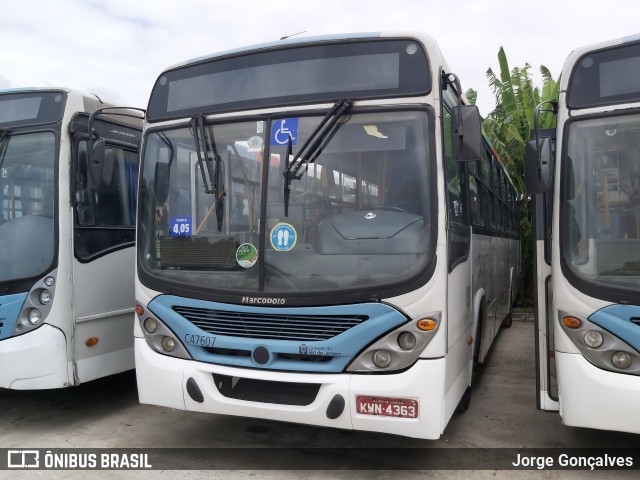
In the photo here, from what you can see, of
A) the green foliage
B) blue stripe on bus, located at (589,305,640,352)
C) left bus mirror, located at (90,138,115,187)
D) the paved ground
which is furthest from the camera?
the green foliage

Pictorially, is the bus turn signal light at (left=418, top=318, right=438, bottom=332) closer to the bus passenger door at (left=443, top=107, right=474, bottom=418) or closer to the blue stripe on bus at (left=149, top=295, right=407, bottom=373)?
the blue stripe on bus at (left=149, top=295, right=407, bottom=373)

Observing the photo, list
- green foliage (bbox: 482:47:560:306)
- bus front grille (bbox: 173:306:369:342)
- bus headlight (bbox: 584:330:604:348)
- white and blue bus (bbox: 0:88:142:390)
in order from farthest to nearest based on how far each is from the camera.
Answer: green foliage (bbox: 482:47:560:306), white and blue bus (bbox: 0:88:142:390), bus front grille (bbox: 173:306:369:342), bus headlight (bbox: 584:330:604:348)

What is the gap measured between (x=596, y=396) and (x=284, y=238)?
7.42ft

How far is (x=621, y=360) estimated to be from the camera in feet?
12.3

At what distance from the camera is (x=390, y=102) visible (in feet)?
13.5

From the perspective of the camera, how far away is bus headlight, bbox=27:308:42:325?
17.0 feet

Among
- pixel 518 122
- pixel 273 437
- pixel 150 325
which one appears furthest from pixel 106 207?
pixel 518 122

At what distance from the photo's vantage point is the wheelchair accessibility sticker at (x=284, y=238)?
4207 mm

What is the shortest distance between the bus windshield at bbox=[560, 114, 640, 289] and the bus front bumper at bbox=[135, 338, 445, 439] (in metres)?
1.20

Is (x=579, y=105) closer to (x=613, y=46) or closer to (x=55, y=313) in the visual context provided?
(x=613, y=46)

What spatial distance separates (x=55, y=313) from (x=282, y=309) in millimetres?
2309

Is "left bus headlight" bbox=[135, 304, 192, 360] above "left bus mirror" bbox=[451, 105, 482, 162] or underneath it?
underneath

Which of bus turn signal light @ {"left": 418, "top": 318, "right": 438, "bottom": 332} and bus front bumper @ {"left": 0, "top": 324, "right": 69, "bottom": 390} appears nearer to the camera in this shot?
bus turn signal light @ {"left": 418, "top": 318, "right": 438, "bottom": 332}

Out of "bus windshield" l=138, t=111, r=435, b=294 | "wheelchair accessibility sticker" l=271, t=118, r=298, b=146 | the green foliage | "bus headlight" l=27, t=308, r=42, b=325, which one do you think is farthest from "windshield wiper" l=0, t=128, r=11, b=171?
the green foliage
